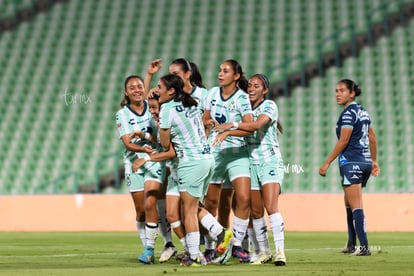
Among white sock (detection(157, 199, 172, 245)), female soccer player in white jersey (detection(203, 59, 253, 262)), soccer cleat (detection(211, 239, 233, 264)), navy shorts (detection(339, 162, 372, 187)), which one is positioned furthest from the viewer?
navy shorts (detection(339, 162, 372, 187))

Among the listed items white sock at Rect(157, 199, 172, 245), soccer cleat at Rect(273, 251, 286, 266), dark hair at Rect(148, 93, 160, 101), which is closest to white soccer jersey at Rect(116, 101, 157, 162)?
dark hair at Rect(148, 93, 160, 101)

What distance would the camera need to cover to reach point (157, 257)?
1158 centimetres

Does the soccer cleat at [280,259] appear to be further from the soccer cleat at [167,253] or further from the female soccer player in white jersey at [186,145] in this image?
the soccer cleat at [167,253]

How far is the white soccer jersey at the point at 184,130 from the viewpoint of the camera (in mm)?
9852

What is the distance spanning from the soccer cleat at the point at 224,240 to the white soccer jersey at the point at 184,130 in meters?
0.78

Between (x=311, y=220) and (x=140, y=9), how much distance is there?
909cm

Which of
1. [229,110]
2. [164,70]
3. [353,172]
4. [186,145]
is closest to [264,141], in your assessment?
[229,110]

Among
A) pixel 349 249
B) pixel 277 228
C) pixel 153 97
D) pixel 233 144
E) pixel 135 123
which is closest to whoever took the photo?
pixel 277 228

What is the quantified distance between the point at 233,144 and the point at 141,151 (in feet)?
3.17

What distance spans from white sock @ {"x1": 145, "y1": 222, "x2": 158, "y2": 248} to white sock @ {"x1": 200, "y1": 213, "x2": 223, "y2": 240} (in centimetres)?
73

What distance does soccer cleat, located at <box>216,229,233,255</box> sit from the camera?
9.94m

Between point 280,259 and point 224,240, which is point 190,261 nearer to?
point 224,240

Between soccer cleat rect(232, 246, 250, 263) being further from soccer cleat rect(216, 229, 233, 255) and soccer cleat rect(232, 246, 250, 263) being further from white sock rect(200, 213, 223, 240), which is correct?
white sock rect(200, 213, 223, 240)

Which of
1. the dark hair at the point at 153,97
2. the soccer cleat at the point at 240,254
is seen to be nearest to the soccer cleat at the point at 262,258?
the soccer cleat at the point at 240,254
